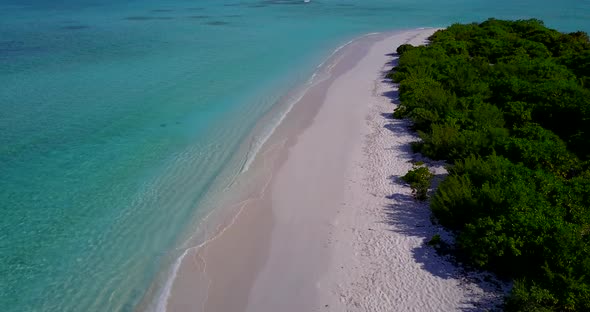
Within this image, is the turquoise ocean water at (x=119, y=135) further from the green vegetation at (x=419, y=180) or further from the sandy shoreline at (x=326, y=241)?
the green vegetation at (x=419, y=180)

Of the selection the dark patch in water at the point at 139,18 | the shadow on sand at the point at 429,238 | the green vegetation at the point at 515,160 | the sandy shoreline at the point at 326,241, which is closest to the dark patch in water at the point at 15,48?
the dark patch in water at the point at 139,18

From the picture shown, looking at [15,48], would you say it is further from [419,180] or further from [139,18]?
[419,180]

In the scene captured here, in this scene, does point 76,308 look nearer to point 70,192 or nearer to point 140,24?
point 70,192

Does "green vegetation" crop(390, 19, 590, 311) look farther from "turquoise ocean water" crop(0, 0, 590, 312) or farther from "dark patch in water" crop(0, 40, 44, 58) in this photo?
"dark patch in water" crop(0, 40, 44, 58)

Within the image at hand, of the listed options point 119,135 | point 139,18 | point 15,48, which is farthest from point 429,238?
point 139,18

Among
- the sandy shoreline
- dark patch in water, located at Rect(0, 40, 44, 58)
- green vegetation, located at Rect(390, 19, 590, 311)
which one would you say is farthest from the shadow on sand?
dark patch in water, located at Rect(0, 40, 44, 58)
